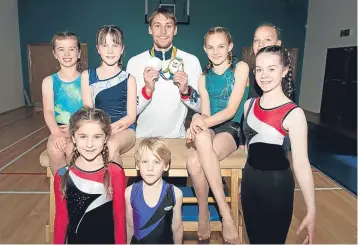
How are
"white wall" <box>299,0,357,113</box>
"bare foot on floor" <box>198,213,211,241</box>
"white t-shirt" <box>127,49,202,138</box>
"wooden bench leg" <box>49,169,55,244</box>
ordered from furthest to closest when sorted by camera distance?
"white wall" <box>299,0,357,113</box>
"white t-shirt" <box>127,49,202,138</box>
"wooden bench leg" <box>49,169,55,244</box>
"bare foot on floor" <box>198,213,211,241</box>

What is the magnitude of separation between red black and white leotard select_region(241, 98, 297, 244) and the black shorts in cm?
61

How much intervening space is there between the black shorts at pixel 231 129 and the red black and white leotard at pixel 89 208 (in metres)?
0.86

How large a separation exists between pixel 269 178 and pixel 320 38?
8768 mm

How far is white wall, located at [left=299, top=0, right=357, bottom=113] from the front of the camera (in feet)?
25.9

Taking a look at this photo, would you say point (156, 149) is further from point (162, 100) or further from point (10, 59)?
point (10, 59)

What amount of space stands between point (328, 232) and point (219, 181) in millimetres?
1306

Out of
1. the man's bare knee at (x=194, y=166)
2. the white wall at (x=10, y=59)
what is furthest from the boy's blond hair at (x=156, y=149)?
the white wall at (x=10, y=59)

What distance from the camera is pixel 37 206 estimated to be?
3027 mm

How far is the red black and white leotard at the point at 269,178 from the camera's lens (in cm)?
157

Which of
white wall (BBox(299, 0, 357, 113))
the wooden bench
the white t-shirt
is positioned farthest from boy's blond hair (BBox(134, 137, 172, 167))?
white wall (BBox(299, 0, 357, 113))

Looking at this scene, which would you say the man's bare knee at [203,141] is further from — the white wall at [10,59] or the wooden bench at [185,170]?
the white wall at [10,59]

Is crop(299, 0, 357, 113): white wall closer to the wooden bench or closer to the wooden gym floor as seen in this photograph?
the wooden gym floor

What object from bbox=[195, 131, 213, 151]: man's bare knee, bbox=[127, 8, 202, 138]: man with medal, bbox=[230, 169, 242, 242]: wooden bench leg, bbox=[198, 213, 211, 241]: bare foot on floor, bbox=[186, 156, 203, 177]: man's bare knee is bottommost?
bbox=[198, 213, 211, 241]: bare foot on floor

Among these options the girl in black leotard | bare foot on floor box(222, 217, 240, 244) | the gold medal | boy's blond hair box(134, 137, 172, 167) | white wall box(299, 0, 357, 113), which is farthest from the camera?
white wall box(299, 0, 357, 113)
